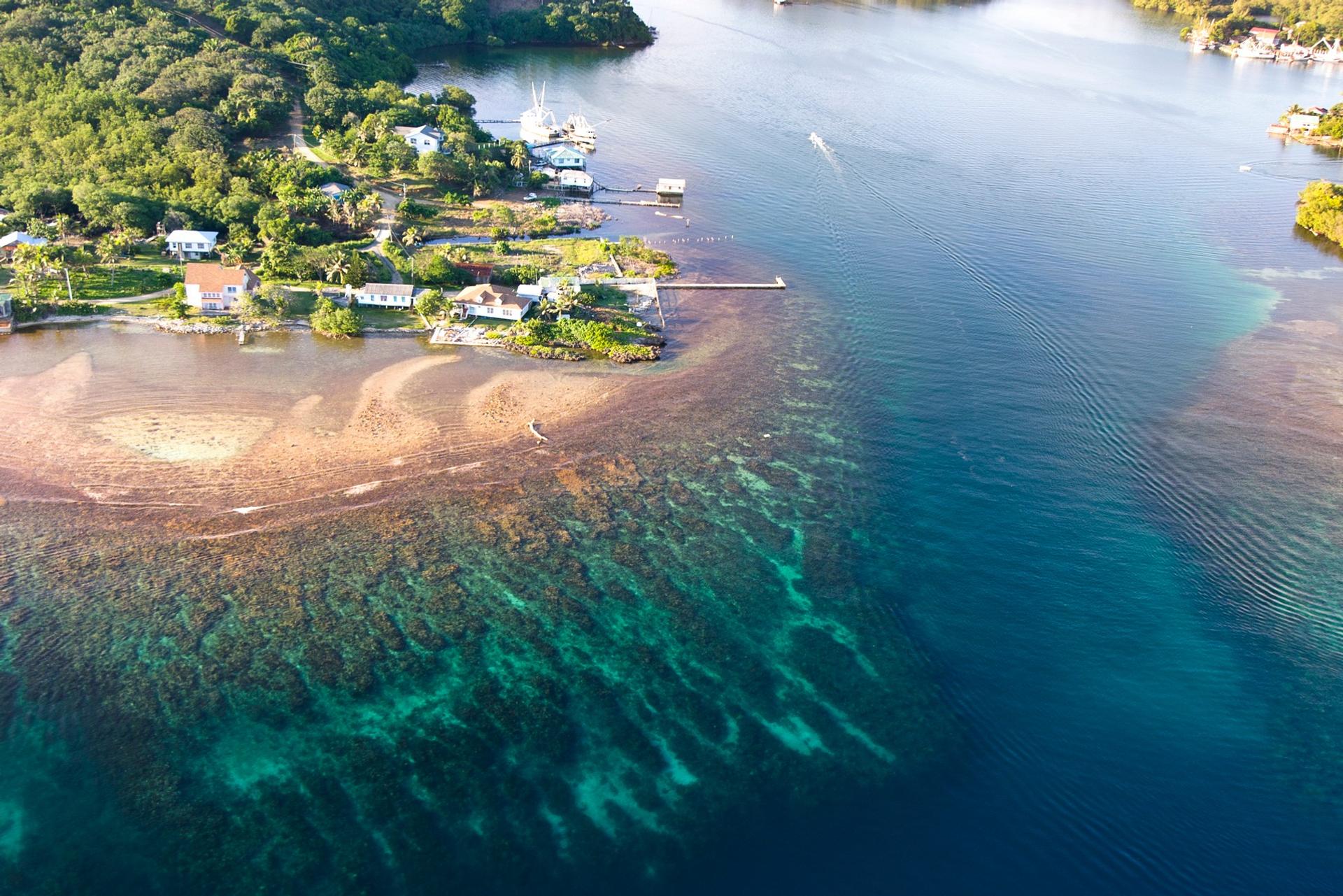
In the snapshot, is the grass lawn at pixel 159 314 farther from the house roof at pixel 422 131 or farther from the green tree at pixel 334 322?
the house roof at pixel 422 131

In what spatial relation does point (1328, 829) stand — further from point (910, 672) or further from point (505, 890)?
point (505, 890)

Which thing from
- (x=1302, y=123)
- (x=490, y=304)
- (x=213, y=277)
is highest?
(x=1302, y=123)

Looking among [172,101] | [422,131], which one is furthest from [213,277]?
[422,131]

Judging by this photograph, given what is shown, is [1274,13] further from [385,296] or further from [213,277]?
[213,277]

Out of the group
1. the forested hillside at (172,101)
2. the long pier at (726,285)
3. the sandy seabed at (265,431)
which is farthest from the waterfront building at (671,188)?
the sandy seabed at (265,431)

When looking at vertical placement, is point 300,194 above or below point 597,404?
above

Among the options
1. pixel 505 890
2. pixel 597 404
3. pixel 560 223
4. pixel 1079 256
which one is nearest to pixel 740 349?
pixel 597 404
